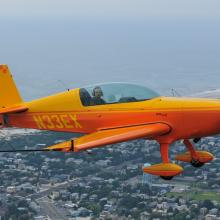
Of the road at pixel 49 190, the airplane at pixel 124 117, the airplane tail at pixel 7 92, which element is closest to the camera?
the airplane at pixel 124 117

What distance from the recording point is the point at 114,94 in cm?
1552

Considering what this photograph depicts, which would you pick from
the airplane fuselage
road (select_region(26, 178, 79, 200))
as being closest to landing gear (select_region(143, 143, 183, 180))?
the airplane fuselage

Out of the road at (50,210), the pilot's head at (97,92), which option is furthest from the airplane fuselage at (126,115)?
the road at (50,210)

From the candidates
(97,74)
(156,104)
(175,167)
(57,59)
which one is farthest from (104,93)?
(57,59)

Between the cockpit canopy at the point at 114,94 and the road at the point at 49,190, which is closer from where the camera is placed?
the cockpit canopy at the point at 114,94

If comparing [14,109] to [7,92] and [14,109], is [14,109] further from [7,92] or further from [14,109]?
A: [7,92]

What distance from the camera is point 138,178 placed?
53312 millimetres

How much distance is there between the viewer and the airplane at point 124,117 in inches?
576

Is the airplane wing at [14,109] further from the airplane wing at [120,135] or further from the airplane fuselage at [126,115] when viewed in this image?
the airplane wing at [120,135]

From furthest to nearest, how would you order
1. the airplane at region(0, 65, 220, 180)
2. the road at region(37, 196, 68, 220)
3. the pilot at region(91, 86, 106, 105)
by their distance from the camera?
the road at region(37, 196, 68, 220) < the pilot at region(91, 86, 106, 105) < the airplane at region(0, 65, 220, 180)

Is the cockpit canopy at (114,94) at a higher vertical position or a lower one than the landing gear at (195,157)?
higher

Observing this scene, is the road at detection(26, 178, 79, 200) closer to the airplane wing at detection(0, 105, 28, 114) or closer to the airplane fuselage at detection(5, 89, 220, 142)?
the airplane wing at detection(0, 105, 28, 114)

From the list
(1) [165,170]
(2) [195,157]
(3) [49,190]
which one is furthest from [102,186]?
(1) [165,170]

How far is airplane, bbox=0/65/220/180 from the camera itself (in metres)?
14.6
